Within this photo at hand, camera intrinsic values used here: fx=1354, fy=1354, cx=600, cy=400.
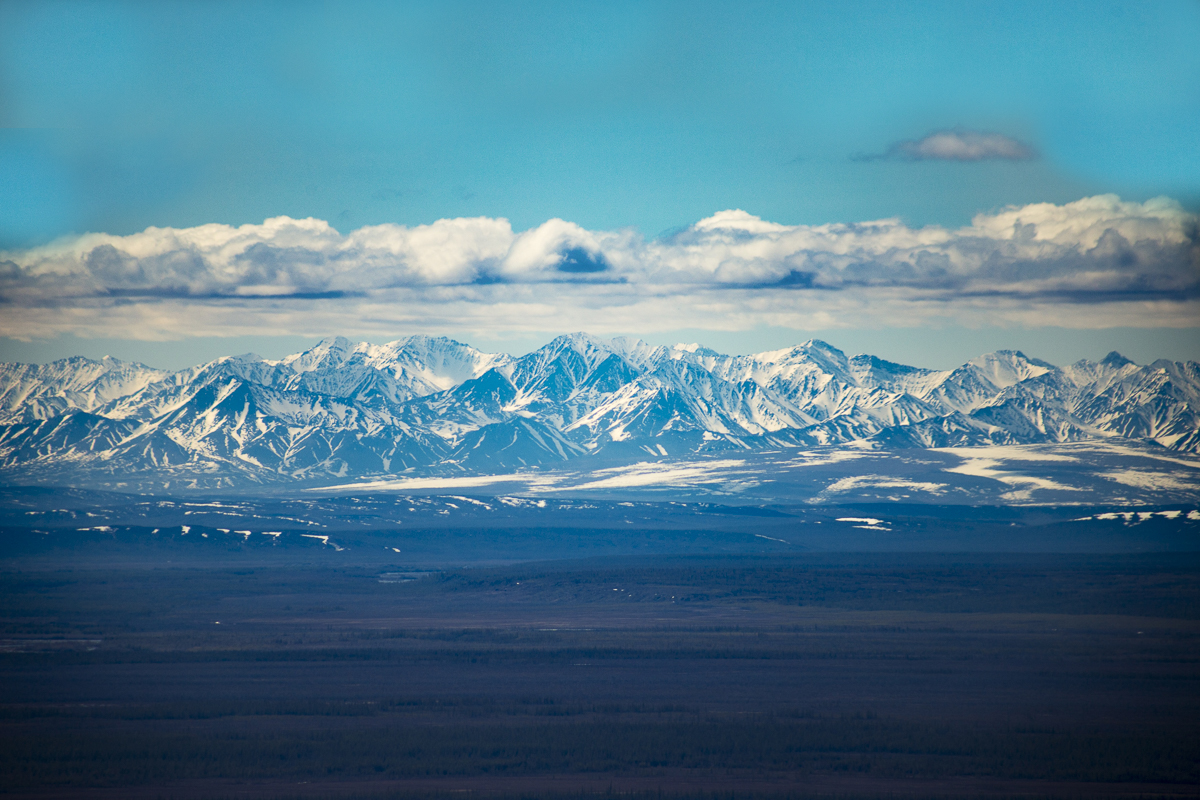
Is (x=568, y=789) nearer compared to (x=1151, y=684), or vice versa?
(x=568, y=789)

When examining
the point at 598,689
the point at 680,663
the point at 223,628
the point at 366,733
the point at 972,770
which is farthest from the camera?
the point at 223,628

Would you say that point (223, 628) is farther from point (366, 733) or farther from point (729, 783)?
point (729, 783)

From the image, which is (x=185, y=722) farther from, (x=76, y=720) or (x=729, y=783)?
(x=729, y=783)

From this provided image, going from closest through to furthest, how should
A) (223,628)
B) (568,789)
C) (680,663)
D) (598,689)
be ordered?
(568,789)
(598,689)
(680,663)
(223,628)

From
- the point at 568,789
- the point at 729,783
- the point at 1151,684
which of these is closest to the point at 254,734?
the point at 568,789

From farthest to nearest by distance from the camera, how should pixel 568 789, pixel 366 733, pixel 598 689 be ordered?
pixel 598 689 < pixel 366 733 < pixel 568 789

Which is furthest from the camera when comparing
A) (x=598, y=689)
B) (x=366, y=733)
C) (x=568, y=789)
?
(x=598, y=689)

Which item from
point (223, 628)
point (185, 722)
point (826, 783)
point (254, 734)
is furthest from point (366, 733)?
point (223, 628)

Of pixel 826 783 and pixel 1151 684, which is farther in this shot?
pixel 1151 684
